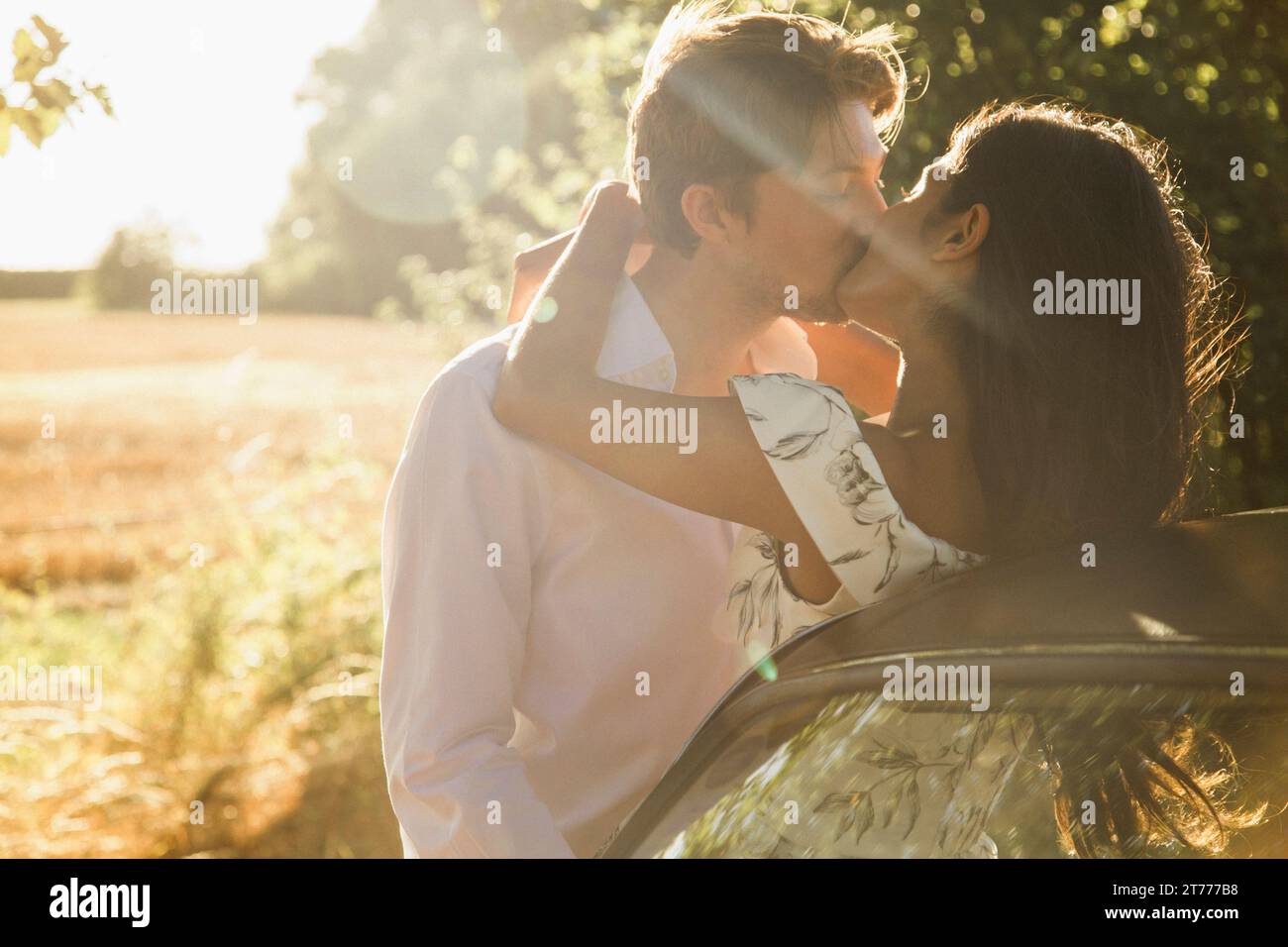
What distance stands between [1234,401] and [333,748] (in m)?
3.98

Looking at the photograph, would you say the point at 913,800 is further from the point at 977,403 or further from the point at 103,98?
the point at 103,98

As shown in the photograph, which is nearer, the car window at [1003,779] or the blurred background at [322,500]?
the car window at [1003,779]

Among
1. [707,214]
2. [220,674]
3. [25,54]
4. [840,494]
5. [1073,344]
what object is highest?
[25,54]

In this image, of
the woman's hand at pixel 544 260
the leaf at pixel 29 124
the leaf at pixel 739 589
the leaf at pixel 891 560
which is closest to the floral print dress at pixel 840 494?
the leaf at pixel 891 560

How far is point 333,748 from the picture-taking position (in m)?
5.43

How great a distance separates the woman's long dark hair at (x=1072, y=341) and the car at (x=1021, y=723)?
12.5 inches

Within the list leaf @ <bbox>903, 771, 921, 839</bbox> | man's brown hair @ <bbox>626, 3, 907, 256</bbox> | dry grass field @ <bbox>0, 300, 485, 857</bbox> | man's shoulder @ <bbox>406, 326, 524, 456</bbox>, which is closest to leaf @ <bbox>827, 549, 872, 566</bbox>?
leaf @ <bbox>903, 771, 921, 839</bbox>

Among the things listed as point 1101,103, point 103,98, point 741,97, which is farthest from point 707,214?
point 1101,103

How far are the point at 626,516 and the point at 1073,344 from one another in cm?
91

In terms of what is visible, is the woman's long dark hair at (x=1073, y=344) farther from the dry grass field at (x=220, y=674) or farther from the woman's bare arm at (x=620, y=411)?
the dry grass field at (x=220, y=674)

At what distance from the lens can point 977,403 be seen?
6.98 ft

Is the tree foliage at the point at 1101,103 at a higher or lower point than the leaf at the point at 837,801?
higher

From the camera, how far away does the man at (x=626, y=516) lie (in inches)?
84.0

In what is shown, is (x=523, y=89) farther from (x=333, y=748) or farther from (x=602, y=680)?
(x=602, y=680)
